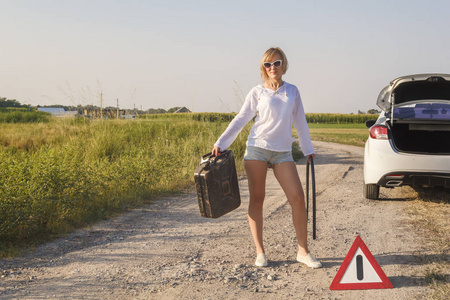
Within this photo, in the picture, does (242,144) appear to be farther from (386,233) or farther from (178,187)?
(386,233)

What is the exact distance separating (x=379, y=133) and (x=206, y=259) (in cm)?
383

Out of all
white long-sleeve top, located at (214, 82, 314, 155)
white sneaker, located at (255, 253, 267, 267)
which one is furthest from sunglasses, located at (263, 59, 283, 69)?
white sneaker, located at (255, 253, 267, 267)

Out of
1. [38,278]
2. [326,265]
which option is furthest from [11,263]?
[326,265]

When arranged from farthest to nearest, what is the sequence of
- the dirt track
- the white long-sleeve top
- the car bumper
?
the car bumper, the white long-sleeve top, the dirt track

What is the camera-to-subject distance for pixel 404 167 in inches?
272

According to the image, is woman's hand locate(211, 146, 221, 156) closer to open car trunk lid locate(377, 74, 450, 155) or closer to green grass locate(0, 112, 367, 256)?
green grass locate(0, 112, 367, 256)

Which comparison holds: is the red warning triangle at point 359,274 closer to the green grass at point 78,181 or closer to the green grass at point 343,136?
the green grass at point 78,181

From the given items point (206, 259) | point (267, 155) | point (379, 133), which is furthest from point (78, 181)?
point (379, 133)

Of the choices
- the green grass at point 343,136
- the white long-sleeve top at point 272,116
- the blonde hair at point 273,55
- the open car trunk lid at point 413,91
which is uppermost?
the blonde hair at point 273,55

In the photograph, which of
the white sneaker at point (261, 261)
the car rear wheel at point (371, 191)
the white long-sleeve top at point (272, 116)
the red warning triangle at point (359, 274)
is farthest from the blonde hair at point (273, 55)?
the car rear wheel at point (371, 191)

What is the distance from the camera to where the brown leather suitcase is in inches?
166

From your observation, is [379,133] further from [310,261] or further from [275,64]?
[275,64]

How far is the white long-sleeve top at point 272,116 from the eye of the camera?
4180mm

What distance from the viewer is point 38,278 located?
13.9 ft
